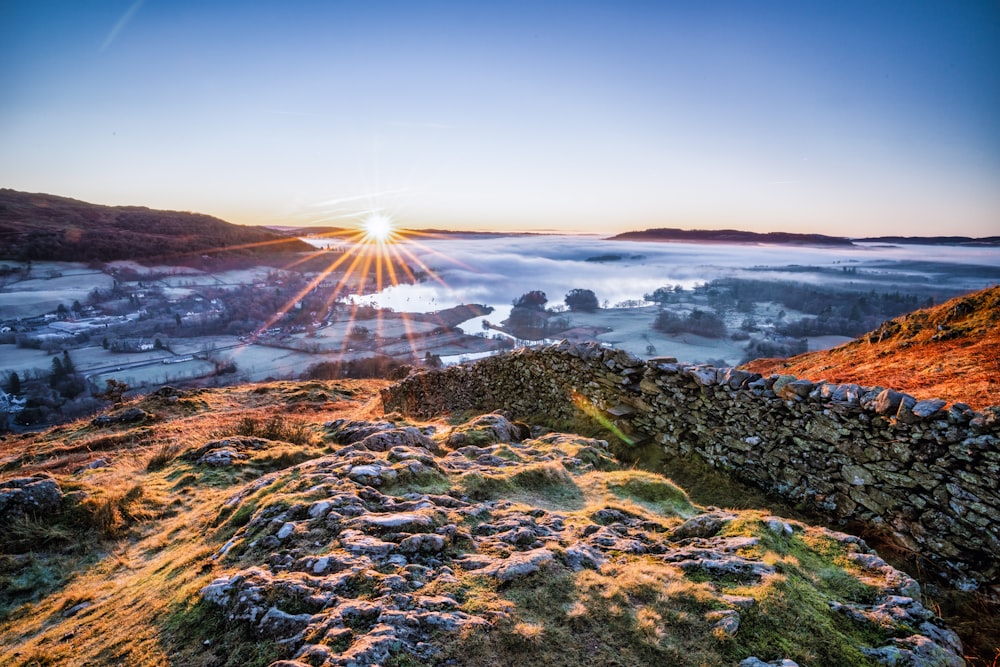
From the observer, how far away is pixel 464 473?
7391mm

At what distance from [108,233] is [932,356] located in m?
136

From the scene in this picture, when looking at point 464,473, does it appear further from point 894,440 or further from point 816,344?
point 816,344

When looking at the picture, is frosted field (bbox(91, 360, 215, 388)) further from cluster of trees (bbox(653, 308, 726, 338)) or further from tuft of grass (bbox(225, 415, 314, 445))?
cluster of trees (bbox(653, 308, 726, 338))

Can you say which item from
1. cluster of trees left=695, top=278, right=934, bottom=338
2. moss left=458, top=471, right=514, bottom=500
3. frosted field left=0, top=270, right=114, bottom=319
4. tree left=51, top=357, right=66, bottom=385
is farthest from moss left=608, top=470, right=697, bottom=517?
frosted field left=0, top=270, right=114, bottom=319

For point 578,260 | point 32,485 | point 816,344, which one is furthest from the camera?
point 578,260

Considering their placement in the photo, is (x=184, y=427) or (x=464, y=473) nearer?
(x=464, y=473)

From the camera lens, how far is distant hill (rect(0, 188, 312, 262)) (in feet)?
273

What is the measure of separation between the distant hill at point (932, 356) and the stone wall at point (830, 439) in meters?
1.90

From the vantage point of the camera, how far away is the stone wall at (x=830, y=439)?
18.6ft

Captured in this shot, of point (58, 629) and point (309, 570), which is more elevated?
point (309, 570)

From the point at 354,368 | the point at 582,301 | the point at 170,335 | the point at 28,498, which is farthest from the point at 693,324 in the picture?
the point at 170,335

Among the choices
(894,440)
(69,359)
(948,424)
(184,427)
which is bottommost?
(69,359)

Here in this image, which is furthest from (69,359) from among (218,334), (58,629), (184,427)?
(58,629)

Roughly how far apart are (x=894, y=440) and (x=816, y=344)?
26174 millimetres
